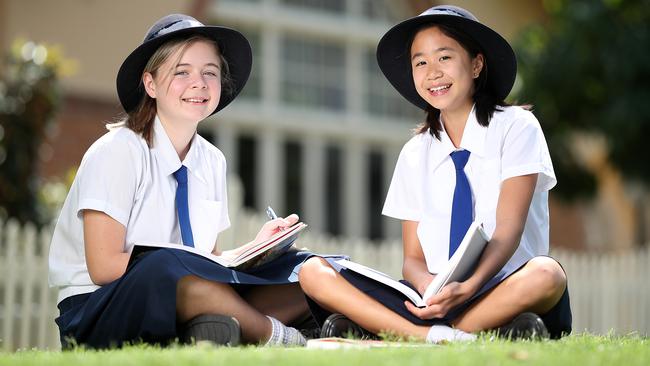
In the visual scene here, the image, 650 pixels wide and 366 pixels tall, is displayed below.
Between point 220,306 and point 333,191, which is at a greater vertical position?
point 220,306

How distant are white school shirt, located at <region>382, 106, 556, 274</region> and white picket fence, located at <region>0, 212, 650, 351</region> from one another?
2.38m

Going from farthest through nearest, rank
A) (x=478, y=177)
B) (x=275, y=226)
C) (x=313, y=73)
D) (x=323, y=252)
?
(x=313, y=73) < (x=323, y=252) < (x=478, y=177) < (x=275, y=226)

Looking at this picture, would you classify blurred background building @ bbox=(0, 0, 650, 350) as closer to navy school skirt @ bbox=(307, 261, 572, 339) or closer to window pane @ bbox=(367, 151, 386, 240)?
window pane @ bbox=(367, 151, 386, 240)

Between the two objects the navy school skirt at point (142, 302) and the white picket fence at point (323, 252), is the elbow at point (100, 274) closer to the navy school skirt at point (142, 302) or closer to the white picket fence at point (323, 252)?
the navy school skirt at point (142, 302)

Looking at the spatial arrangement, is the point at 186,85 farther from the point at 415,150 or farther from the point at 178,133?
the point at 415,150

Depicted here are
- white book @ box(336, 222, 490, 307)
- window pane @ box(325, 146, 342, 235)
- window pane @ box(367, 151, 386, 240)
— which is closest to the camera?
white book @ box(336, 222, 490, 307)

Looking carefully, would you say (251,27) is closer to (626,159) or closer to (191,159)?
(626,159)

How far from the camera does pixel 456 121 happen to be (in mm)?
5152

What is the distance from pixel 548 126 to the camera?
1641 centimetres

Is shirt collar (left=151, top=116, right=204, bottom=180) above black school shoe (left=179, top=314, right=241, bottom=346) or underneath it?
above

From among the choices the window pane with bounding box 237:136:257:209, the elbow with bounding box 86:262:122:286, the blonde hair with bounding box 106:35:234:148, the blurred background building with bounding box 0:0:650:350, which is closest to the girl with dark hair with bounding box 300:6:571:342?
the elbow with bounding box 86:262:122:286

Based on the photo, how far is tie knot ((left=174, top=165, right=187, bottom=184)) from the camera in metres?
5.04

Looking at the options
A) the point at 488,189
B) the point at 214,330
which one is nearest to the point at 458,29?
the point at 488,189

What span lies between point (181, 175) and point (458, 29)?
4.73 ft
